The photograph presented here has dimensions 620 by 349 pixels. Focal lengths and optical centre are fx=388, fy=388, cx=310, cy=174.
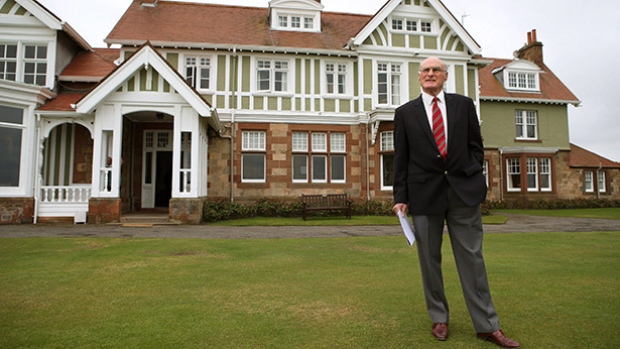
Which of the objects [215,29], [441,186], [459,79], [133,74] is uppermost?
[215,29]

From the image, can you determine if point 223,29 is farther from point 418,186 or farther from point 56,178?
point 418,186

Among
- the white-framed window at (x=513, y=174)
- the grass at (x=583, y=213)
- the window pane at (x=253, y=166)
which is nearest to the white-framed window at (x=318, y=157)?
the window pane at (x=253, y=166)

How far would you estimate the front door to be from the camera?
16594mm

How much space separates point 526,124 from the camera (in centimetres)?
2403

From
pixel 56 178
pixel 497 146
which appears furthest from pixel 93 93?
pixel 497 146

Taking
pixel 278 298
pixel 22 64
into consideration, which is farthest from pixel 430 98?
pixel 22 64

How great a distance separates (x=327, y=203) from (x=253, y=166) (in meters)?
3.64

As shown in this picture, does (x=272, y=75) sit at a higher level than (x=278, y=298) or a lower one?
higher

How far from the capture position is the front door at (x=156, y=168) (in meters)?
16.6

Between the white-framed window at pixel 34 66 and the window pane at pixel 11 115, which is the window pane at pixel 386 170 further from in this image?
the white-framed window at pixel 34 66

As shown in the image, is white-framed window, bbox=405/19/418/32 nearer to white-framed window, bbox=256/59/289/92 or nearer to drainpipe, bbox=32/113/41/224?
white-framed window, bbox=256/59/289/92

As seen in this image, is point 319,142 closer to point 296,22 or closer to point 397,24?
point 296,22

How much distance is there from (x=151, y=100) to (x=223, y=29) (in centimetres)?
701

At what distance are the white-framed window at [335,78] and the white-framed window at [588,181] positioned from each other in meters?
17.4
